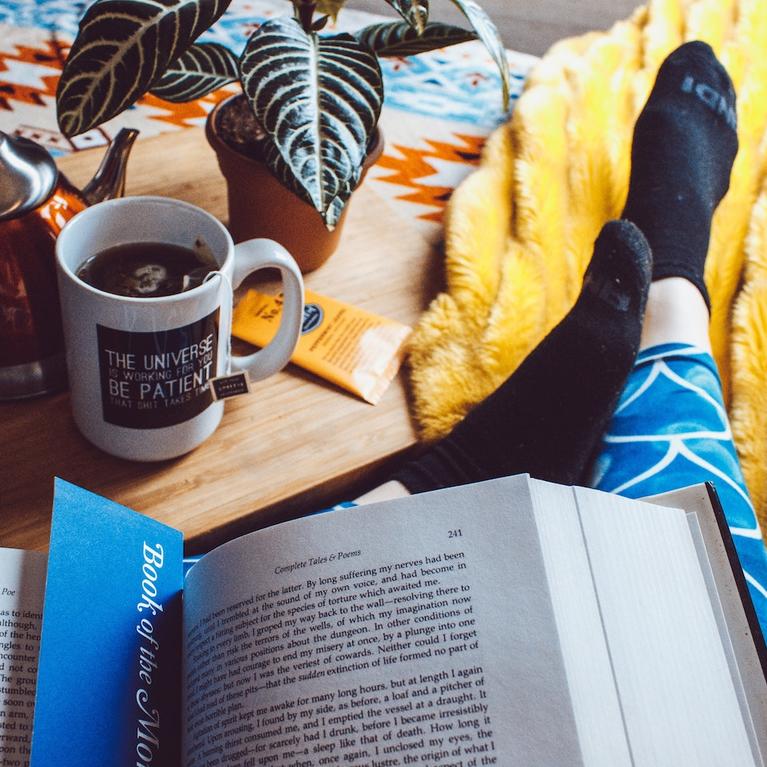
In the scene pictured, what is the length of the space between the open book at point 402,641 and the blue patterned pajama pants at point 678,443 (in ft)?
0.49

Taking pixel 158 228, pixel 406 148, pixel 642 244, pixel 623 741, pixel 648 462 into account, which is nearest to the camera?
pixel 623 741

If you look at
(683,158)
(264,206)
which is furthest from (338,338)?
(683,158)

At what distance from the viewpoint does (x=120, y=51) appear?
454mm

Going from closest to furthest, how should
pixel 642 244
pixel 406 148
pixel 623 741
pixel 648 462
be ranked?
pixel 623 741
pixel 648 462
pixel 642 244
pixel 406 148

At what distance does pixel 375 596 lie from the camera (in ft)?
1.32

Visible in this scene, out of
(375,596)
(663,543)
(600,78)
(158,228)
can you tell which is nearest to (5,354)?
(158,228)

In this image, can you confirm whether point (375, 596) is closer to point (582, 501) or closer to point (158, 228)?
point (582, 501)

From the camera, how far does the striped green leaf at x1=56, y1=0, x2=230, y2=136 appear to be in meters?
0.45

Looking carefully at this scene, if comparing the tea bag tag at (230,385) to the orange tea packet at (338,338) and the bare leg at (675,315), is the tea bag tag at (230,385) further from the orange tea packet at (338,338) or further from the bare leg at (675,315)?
the bare leg at (675,315)

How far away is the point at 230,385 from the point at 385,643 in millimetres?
204

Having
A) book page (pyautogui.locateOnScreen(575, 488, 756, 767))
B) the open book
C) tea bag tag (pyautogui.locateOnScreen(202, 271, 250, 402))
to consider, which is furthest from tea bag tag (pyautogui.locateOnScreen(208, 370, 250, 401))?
book page (pyautogui.locateOnScreen(575, 488, 756, 767))

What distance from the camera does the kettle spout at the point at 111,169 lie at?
1.90 ft

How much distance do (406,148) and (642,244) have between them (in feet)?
1.15

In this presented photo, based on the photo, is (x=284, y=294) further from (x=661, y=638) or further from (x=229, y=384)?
(x=661, y=638)
